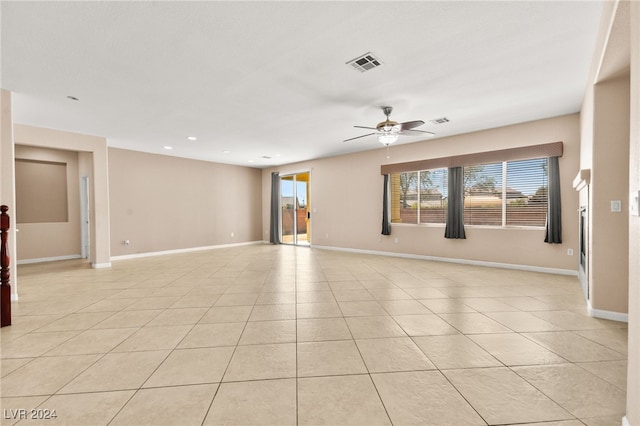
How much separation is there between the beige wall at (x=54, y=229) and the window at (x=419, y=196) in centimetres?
840

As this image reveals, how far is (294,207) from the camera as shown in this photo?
9.98 meters

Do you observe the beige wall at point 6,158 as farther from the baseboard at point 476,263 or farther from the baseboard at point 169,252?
the baseboard at point 476,263

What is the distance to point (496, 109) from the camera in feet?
15.2

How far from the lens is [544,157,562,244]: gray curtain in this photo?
196 inches

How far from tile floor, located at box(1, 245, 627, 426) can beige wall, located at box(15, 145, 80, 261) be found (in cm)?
353

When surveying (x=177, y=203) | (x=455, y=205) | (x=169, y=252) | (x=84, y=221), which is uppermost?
(x=177, y=203)

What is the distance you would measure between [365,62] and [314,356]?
3024mm

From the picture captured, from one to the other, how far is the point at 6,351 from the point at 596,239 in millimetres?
5882

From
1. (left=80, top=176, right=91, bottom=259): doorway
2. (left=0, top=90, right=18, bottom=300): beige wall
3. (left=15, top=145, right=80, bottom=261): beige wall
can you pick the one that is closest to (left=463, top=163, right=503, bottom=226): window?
(left=0, top=90, right=18, bottom=300): beige wall

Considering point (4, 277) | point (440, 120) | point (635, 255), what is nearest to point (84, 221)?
point (4, 277)

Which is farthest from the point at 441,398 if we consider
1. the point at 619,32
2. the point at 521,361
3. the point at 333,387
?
the point at 619,32

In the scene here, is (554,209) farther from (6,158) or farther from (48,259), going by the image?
(48,259)

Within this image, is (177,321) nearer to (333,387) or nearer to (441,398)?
(333,387)

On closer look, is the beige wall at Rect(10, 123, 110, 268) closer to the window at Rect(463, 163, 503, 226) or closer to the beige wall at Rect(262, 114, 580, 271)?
the beige wall at Rect(262, 114, 580, 271)
